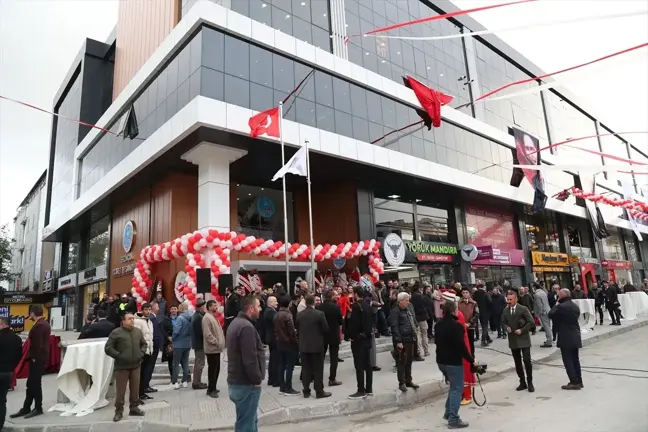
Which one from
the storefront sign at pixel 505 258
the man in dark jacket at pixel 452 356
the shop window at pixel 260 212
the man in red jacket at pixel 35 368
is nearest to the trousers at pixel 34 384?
the man in red jacket at pixel 35 368

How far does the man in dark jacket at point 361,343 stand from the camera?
7477 mm

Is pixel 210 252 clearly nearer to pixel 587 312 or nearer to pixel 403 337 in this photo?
pixel 403 337

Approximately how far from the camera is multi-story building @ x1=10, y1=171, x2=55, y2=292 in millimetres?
42750

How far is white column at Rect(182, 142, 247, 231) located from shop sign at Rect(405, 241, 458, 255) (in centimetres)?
1008

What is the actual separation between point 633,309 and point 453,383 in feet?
55.7

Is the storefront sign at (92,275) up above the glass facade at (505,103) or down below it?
below

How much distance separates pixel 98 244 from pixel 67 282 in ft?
22.3

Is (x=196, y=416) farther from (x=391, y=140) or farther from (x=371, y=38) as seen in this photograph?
(x=371, y=38)

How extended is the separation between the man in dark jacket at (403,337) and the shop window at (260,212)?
13609mm

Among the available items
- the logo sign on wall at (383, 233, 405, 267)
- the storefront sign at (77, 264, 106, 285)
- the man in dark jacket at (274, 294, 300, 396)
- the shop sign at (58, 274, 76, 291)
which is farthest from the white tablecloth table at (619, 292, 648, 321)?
the shop sign at (58, 274, 76, 291)

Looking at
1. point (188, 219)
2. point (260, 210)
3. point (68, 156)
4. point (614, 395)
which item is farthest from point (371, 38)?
point (68, 156)

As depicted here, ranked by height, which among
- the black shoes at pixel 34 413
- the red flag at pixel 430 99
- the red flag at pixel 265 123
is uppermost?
the red flag at pixel 430 99

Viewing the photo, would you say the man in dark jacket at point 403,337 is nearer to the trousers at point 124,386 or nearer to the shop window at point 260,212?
the trousers at point 124,386

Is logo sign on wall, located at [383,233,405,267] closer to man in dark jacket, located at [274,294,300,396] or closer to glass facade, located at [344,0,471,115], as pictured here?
glass facade, located at [344,0,471,115]
